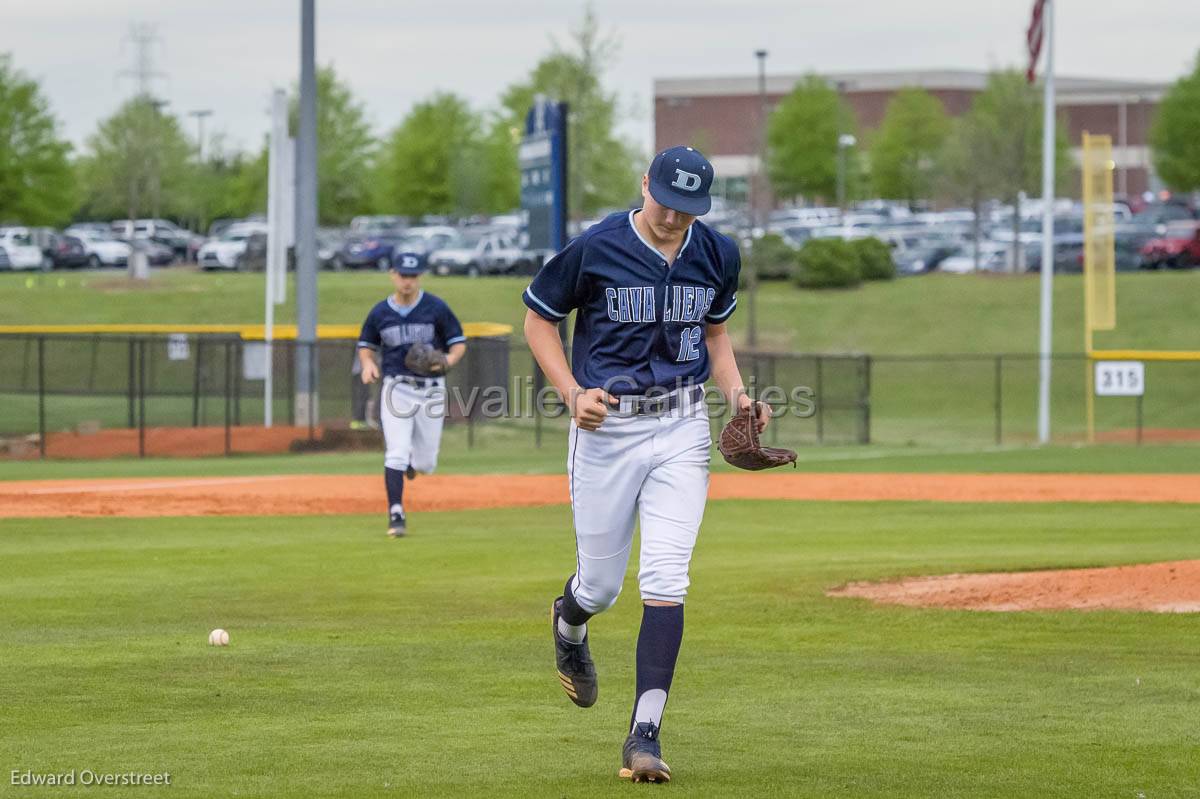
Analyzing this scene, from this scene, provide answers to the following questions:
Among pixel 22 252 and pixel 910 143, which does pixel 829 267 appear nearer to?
pixel 22 252

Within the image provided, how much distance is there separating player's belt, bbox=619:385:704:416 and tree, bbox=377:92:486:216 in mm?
67110

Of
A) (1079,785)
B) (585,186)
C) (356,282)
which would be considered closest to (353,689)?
(1079,785)

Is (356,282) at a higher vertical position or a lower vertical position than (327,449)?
higher

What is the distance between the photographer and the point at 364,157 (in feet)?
237

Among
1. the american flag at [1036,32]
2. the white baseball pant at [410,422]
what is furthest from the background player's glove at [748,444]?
the american flag at [1036,32]

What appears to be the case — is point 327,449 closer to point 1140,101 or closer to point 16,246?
point 16,246

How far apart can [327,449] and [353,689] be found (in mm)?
21136

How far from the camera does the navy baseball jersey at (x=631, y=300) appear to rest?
20.2 feet

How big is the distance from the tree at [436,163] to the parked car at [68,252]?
52.9 feet

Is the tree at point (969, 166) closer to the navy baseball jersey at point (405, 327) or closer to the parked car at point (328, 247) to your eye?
the parked car at point (328, 247)

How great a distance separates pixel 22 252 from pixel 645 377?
194 feet

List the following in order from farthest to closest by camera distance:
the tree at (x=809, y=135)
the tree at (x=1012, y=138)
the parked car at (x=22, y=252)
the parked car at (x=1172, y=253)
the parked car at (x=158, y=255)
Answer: the tree at (x=809, y=135)
the parked car at (x=158, y=255)
the parked car at (x=22, y=252)
the tree at (x=1012, y=138)
the parked car at (x=1172, y=253)

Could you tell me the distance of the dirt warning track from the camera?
16.8 metres

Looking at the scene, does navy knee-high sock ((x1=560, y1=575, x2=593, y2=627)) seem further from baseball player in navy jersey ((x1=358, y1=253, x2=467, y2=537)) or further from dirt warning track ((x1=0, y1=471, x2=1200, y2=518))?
dirt warning track ((x1=0, y1=471, x2=1200, y2=518))
